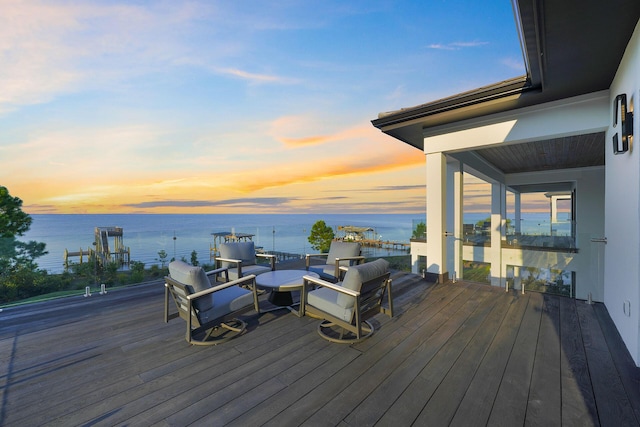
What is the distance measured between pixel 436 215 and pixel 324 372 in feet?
13.1

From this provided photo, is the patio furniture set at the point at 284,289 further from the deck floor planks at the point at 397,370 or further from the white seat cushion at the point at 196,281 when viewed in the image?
the deck floor planks at the point at 397,370

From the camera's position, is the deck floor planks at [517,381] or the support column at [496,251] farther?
the support column at [496,251]

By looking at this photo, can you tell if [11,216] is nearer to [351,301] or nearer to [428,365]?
[351,301]

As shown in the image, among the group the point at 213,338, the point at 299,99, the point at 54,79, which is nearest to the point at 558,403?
the point at 213,338

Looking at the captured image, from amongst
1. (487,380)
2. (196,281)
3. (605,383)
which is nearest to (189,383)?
(196,281)

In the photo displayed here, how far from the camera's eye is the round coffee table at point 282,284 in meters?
3.36

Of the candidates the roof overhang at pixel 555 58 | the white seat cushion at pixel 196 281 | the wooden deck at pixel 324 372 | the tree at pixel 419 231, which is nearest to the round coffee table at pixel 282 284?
the wooden deck at pixel 324 372

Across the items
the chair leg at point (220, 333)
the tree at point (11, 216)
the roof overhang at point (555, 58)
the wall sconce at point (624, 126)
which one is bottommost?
the chair leg at point (220, 333)

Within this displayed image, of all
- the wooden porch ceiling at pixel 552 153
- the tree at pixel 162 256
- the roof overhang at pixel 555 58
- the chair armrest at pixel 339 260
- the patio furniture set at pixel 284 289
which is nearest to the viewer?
the roof overhang at pixel 555 58

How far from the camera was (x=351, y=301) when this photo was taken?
2662 millimetres

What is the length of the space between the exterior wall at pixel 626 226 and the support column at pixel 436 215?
2198mm

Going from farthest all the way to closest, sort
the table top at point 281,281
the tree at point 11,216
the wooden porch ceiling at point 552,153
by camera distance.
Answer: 1. the tree at point 11,216
2. the wooden porch ceiling at point 552,153
3. the table top at point 281,281

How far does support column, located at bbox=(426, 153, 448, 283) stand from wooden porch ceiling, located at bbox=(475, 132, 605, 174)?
6.41 feet

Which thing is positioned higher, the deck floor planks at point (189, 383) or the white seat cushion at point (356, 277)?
the white seat cushion at point (356, 277)
